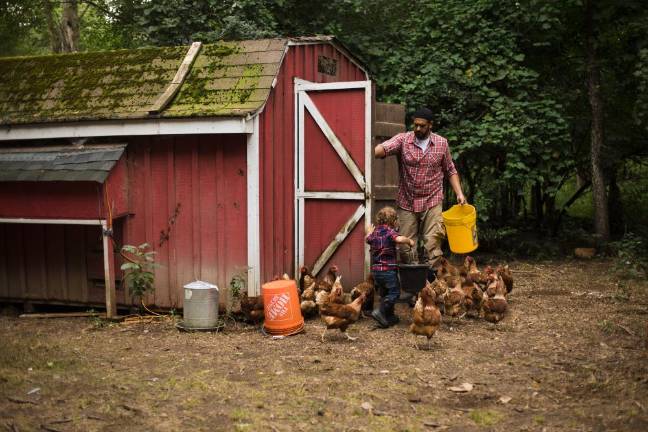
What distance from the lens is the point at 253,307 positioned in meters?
7.31

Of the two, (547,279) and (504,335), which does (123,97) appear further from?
(547,279)

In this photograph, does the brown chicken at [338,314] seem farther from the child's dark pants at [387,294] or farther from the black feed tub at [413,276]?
the black feed tub at [413,276]

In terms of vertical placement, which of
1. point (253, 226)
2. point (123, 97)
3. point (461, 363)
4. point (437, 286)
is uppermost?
point (123, 97)

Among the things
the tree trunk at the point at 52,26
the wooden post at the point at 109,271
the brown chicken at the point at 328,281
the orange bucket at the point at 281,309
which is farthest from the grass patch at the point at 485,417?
the tree trunk at the point at 52,26

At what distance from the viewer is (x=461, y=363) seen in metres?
5.87

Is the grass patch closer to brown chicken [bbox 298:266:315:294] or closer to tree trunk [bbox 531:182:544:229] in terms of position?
brown chicken [bbox 298:266:315:294]

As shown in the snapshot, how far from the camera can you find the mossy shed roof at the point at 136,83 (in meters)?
7.59

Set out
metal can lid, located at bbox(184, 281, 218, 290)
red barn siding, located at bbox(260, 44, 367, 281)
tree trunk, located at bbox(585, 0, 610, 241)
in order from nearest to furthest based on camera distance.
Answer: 1. metal can lid, located at bbox(184, 281, 218, 290)
2. red barn siding, located at bbox(260, 44, 367, 281)
3. tree trunk, located at bbox(585, 0, 610, 241)

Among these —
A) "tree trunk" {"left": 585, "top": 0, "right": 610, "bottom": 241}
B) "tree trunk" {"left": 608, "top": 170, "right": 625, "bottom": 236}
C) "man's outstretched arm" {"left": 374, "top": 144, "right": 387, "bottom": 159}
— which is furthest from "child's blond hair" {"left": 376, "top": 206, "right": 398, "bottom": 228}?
"tree trunk" {"left": 608, "top": 170, "right": 625, "bottom": 236}

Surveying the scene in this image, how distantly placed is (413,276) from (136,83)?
4.16 metres

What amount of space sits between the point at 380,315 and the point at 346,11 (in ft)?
24.1

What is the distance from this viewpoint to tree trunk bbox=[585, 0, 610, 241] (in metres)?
→ 10.8

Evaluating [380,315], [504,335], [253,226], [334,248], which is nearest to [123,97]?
[253,226]

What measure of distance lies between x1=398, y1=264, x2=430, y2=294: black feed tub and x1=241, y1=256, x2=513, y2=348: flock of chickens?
0.47 ft
